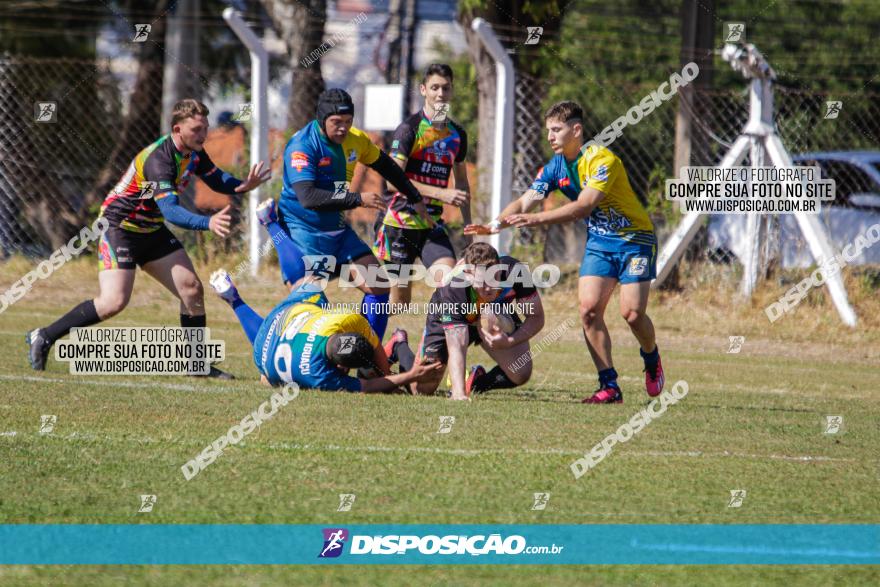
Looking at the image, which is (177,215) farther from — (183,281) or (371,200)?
(371,200)

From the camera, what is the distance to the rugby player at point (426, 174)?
10.4m

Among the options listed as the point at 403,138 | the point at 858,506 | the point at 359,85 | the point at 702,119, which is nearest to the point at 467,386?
the point at 403,138

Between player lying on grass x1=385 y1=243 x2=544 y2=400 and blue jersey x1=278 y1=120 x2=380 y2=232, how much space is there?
4.56 ft

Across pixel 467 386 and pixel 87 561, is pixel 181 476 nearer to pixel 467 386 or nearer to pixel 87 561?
pixel 87 561

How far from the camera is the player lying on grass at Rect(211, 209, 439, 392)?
8.49m

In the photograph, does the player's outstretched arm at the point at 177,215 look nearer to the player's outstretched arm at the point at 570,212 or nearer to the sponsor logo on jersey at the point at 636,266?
the player's outstretched arm at the point at 570,212

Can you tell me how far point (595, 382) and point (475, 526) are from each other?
5.47 m

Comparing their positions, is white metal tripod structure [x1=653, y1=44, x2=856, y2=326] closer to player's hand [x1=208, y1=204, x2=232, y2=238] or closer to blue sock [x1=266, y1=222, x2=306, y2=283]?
blue sock [x1=266, y1=222, x2=306, y2=283]

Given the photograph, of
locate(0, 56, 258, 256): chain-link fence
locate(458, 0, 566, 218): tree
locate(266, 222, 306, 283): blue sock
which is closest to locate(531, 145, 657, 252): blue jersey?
locate(266, 222, 306, 283): blue sock

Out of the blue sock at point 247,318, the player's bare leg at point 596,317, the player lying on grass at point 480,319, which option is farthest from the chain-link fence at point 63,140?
the player's bare leg at point 596,317

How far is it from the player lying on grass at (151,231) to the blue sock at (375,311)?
1.28 metres

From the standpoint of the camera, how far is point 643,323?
9.38 metres

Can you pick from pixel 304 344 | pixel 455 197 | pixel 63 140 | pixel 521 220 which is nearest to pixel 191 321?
pixel 304 344

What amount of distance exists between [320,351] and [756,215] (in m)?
8.23
